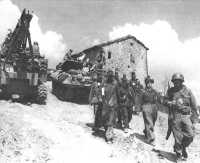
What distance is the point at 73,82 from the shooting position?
14.9 meters

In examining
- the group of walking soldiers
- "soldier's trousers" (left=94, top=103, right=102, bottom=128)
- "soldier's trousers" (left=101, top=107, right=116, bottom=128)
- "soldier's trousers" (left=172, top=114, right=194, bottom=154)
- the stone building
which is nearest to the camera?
"soldier's trousers" (left=172, top=114, right=194, bottom=154)

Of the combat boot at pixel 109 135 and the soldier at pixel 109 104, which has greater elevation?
the soldier at pixel 109 104

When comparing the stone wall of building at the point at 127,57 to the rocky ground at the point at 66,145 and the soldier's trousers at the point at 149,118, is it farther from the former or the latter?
the soldier's trousers at the point at 149,118

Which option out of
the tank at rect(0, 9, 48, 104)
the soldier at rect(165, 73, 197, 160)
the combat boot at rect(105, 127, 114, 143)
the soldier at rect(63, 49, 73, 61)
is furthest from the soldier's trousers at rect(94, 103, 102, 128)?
the soldier at rect(63, 49, 73, 61)

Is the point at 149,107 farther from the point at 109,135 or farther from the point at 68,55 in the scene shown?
the point at 68,55

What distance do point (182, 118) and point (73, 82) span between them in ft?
26.7

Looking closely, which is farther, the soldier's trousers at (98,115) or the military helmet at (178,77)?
the soldier's trousers at (98,115)

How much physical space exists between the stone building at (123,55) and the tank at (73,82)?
17.6 meters

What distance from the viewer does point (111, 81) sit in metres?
8.97

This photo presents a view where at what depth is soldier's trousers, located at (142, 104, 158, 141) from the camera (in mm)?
9125

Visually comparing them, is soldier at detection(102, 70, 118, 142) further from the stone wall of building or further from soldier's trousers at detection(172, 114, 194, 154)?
the stone wall of building

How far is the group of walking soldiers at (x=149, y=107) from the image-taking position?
297 inches

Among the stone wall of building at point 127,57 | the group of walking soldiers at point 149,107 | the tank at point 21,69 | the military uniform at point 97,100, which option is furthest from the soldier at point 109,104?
the stone wall of building at point 127,57

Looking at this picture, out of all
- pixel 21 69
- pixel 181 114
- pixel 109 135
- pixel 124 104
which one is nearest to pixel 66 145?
pixel 109 135
